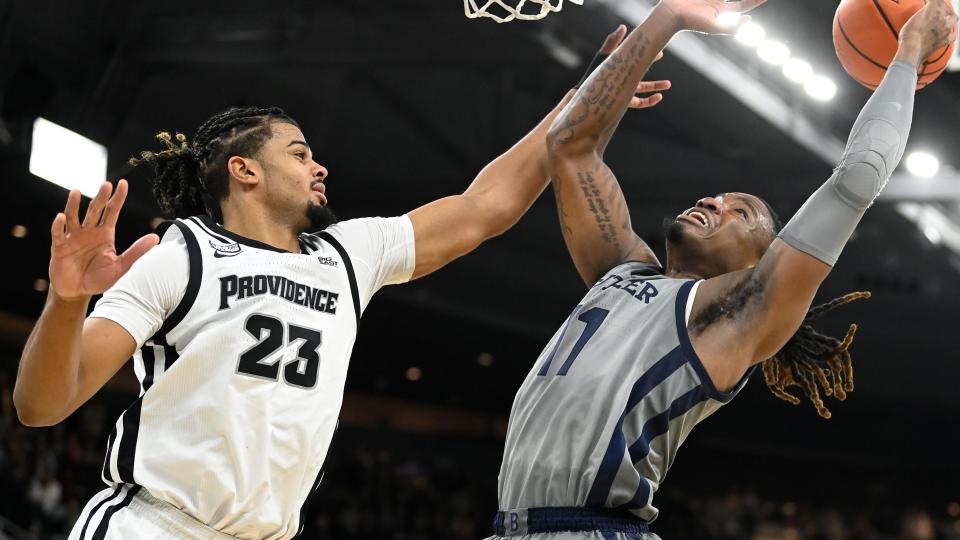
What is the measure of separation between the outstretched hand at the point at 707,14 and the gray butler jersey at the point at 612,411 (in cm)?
90

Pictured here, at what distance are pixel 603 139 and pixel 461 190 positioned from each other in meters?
10.2

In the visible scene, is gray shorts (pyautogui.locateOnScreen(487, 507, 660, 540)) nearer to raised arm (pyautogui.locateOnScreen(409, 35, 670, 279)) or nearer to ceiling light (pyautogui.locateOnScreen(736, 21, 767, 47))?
raised arm (pyautogui.locateOnScreen(409, 35, 670, 279))

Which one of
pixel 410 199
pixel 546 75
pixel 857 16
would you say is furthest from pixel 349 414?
pixel 857 16

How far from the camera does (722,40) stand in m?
10.8

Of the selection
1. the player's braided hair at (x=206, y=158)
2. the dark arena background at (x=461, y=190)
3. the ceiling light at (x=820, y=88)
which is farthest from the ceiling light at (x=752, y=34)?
the player's braided hair at (x=206, y=158)

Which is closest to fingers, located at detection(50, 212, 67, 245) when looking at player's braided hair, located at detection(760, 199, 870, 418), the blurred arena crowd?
player's braided hair, located at detection(760, 199, 870, 418)

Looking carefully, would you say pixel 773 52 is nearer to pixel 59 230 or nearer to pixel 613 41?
pixel 613 41

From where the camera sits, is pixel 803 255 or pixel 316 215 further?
pixel 316 215

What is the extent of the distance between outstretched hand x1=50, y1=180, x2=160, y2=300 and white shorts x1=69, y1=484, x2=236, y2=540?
0.62 m

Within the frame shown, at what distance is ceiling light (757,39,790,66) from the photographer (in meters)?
10.4

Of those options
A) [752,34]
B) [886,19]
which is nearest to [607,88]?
[886,19]

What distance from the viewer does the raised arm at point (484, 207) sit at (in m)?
3.98

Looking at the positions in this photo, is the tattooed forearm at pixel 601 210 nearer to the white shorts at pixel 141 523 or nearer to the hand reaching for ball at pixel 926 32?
the hand reaching for ball at pixel 926 32

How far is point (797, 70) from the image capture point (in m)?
10.7
